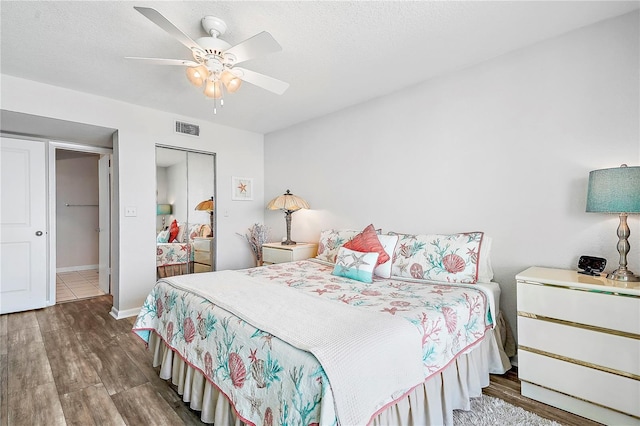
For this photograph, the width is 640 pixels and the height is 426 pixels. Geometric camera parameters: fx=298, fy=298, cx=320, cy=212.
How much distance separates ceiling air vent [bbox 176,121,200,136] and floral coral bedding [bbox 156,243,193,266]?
1.48m

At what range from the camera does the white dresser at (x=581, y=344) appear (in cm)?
157

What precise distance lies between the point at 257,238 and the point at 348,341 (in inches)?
135

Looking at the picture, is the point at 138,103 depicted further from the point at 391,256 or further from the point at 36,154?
the point at 391,256

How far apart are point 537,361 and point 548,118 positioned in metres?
1.70

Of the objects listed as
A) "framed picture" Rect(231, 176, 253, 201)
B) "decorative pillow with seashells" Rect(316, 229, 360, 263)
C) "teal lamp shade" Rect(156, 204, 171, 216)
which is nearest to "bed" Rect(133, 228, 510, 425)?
"decorative pillow with seashells" Rect(316, 229, 360, 263)

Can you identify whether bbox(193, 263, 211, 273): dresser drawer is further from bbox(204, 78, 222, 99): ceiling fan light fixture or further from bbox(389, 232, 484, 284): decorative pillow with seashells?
bbox(389, 232, 484, 284): decorative pillow with seashells

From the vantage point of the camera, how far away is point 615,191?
1.71 metres

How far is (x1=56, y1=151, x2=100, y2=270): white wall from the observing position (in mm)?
5867

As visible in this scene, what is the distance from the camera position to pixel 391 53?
2.37 meters

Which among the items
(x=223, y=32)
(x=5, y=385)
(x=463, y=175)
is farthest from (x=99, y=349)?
(x=463, y=175)

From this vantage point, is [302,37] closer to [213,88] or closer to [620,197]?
[213,88]

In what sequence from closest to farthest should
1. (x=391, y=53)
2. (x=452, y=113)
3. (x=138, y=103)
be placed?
(x=391, y=53) → (x=452, y=113) → (x=138, y=103)

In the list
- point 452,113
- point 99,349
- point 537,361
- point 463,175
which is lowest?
point 99,349

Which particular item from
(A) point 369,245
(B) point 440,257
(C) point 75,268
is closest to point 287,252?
(A) point 369,245
